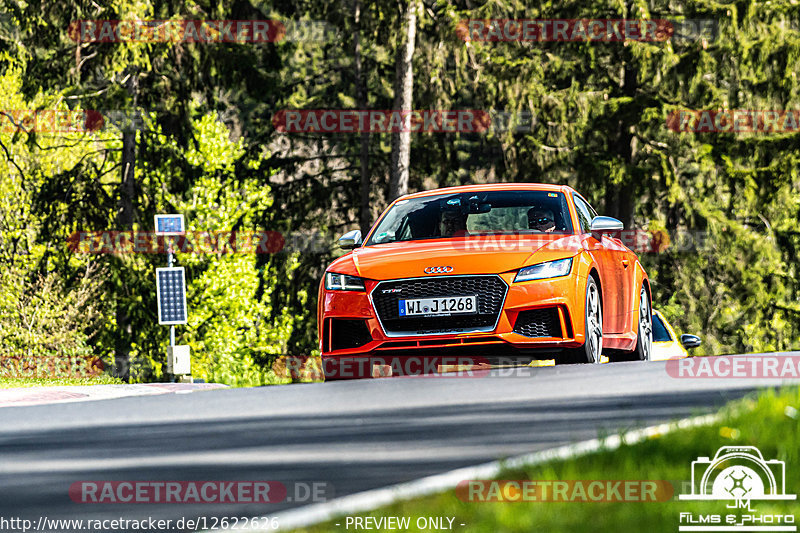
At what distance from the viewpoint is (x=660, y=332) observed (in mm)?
15375

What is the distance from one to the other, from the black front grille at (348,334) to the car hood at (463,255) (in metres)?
0.40

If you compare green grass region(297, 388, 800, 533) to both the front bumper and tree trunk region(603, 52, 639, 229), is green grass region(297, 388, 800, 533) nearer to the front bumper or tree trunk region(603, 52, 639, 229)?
the front bumper

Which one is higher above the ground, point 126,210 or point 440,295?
point 440,295

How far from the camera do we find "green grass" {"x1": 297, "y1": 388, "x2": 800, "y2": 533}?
4375mm

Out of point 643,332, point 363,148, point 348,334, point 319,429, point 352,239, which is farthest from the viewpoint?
point 363,148

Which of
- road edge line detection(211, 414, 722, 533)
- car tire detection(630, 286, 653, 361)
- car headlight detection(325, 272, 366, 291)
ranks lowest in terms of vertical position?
car tire detection(630, 286, 653, 361)

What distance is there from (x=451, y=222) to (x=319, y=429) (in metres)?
4.79

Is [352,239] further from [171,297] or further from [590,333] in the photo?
[171,297]

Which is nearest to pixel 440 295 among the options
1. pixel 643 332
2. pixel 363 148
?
pixel 643 332

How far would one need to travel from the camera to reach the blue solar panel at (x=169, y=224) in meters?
18.1

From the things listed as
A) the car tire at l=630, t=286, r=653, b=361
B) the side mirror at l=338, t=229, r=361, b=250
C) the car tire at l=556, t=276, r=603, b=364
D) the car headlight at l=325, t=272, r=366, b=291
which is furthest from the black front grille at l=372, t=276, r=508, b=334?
the car tire at l=630, t=286, r=653, b=361

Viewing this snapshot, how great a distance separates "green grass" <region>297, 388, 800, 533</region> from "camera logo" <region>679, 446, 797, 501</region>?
6 cm

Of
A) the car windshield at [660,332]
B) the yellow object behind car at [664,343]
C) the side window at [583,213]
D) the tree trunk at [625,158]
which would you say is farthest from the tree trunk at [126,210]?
the side window at [583,213]

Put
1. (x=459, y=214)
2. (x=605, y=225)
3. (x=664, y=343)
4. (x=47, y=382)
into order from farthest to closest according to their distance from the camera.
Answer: (x=47, y=382)
(x=664, y=343)
(x=459, y=214)
(x=605, y=225)
